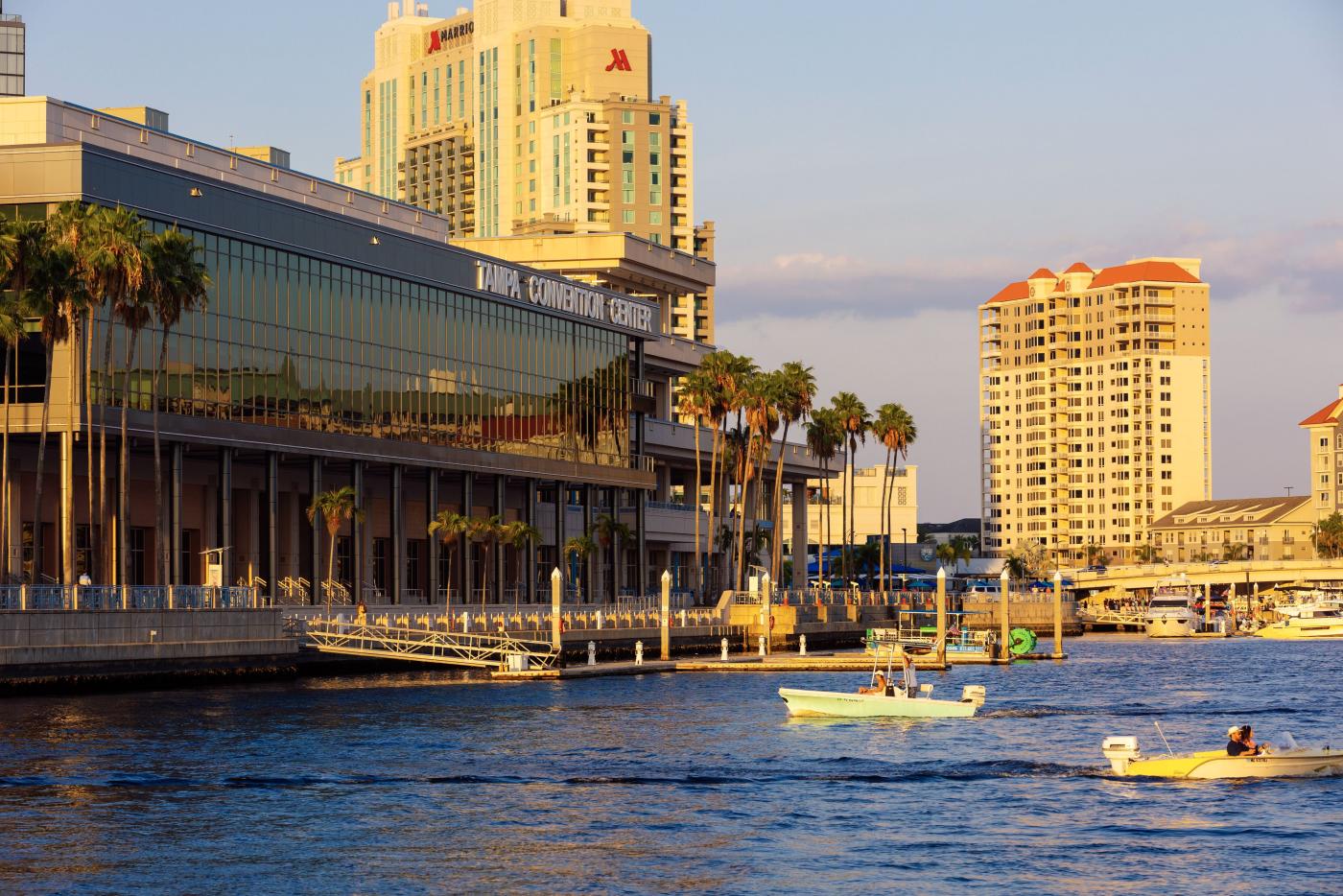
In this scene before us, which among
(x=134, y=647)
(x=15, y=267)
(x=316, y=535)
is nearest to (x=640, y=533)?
(x=316, y=535)

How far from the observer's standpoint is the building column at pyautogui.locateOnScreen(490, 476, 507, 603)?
128 meters

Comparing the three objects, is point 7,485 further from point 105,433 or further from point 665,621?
point 665,621

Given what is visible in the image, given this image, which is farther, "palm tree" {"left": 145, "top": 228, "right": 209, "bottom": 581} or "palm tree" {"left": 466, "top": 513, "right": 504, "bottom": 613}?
"palm tree" {"left": 466, "top": 513, "right": 504, "bottom": 613}

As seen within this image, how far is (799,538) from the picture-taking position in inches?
7653

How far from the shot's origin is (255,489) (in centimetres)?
11156

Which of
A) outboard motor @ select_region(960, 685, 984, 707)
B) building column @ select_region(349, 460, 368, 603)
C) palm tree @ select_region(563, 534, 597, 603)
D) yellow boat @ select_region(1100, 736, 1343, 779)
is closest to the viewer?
yellow boat @ select_region(1100, 736, 1343, 779)

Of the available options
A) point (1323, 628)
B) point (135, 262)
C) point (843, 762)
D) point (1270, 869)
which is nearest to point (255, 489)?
point (135, 262)

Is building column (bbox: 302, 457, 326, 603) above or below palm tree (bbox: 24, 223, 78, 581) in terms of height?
below

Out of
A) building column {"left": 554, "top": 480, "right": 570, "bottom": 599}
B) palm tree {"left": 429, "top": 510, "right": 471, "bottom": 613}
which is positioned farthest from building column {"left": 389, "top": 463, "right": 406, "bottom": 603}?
building column {"left": 554, "top": 480, "right": 570, "bottom": 599}

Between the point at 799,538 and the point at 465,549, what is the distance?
241ft

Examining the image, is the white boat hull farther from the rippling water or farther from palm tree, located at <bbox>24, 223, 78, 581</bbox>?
palm tree, located at <bbox>24, 223, 78, 581</bbox>

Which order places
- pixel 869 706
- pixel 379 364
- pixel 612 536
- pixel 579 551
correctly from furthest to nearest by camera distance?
1. pixel 612 536
2. pixel 579 551
3. pixel 379 364
4. pixel 869 706

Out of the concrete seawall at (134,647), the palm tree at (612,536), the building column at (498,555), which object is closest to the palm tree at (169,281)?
the concrete seawall at (134,647)

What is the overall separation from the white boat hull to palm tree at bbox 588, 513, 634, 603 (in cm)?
6675
